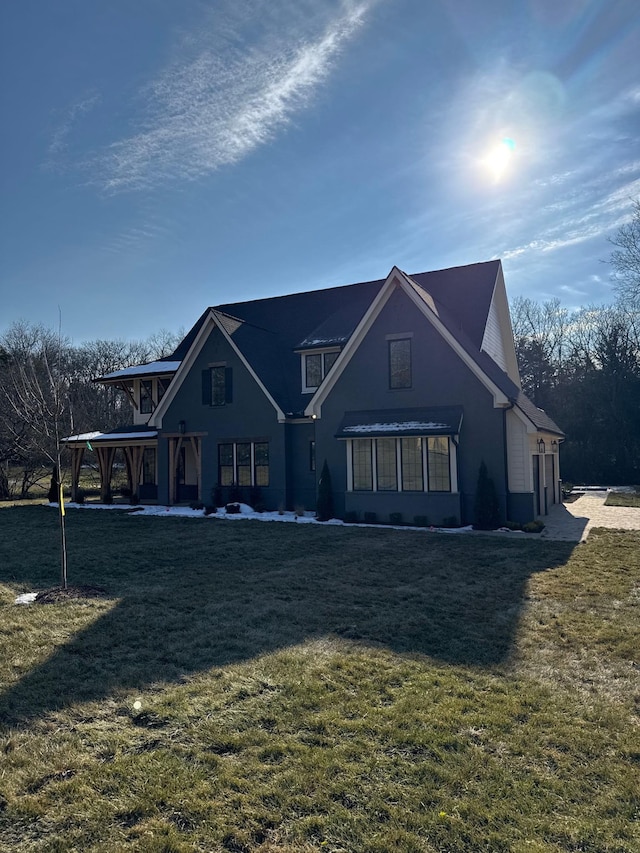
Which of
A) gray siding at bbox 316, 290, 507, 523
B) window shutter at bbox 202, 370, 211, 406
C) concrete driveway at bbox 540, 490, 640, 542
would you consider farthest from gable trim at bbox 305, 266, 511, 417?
window shutter at bbox 202, 370, 211, 406

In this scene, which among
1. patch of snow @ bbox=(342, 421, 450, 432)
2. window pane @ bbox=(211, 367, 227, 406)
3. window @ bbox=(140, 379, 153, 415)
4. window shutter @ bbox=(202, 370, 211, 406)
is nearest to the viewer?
patch of snow @ bbox=(342, 421, 450, 432)

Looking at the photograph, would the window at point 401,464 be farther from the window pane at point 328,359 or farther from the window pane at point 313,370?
the window pane at point 313,370

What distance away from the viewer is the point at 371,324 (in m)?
17.7

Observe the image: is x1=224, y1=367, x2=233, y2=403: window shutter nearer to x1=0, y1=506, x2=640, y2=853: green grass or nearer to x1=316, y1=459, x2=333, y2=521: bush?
x1=316, y1=459, x2=333, y2=521: bush

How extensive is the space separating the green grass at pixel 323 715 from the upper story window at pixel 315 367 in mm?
11679

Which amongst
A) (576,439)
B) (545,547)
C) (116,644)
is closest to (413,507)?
(545,547)

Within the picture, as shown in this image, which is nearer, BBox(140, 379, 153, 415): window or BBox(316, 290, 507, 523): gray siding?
BBox(316, 290, 507, 523): gray siding

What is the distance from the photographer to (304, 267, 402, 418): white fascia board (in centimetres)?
1727

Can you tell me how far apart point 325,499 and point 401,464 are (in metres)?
2.58

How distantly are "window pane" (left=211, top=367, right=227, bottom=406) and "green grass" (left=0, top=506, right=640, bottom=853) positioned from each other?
39.7ft

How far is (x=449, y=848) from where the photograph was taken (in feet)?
9.66

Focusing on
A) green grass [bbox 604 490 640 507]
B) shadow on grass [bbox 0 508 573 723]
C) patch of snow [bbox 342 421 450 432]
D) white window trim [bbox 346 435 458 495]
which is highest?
patch of snow [bbox 342 421 450 432]

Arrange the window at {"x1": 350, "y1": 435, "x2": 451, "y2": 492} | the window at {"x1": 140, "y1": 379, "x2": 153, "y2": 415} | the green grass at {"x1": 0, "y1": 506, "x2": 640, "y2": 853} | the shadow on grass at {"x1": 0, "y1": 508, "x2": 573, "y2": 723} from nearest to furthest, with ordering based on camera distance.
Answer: the green grass at {"x1": 0, "y1": 506, "x2": 640, "y2": 853}, the shadow on grass at {"x1": 0, "y1": 508, "x2": 573, "y2": 723}, the window at {"x1": 350, "y1": 435, "x2": 451, "y2": 492}, the window at {"x1": 140, "y1": 379, "x2": 153, "y2": 415}

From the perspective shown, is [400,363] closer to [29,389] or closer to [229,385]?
[229,385]
